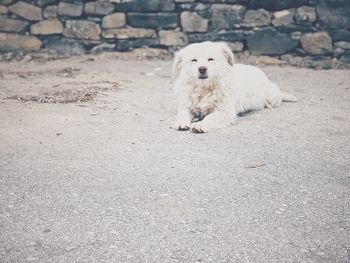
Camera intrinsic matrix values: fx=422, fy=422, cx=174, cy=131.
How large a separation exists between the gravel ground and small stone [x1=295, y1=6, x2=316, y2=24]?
3.95m

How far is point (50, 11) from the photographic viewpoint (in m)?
9.06

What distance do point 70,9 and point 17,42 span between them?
1361 mm

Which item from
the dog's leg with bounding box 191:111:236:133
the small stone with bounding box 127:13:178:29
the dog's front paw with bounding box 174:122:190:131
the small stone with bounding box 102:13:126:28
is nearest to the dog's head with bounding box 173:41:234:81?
the dog's leg with bounding box 191:111:236:133

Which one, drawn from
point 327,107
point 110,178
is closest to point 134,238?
point 110,178

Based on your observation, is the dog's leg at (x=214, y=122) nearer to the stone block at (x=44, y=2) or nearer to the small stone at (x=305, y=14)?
the small stone at (x=305, y=14)

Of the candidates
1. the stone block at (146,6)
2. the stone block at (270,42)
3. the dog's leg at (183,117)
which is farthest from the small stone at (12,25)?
the dog's leg at (183,117)

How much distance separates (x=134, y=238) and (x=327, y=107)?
390 cm

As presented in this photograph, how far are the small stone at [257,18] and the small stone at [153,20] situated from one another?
1529 millimetres

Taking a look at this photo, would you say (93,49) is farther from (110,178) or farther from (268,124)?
(110,178)

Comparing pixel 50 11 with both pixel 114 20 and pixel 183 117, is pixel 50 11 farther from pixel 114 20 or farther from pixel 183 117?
pixel 183 117

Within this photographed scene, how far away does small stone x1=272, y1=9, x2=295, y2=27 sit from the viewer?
884cm

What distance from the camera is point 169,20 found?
909cm

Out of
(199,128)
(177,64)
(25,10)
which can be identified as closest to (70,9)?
(25,10)

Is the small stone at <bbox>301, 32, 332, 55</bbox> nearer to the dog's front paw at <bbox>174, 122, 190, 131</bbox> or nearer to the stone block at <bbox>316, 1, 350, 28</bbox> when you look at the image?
the stone block at <bbox>316, 1, 350, 28</bbox>
